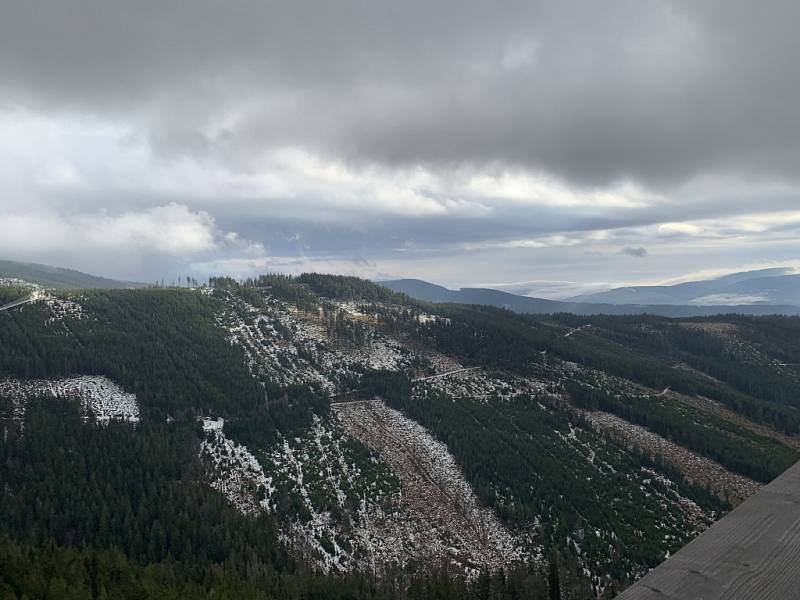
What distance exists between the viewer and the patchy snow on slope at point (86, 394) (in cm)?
11056

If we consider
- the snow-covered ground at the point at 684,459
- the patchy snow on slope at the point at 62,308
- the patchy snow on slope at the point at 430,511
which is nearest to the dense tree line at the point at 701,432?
the snow-covered ground at the point at 684,459

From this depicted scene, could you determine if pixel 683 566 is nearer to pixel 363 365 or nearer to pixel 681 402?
pixel 363 365

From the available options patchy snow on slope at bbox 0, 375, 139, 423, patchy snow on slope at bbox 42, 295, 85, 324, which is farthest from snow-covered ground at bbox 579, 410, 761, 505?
patchy snow on slope at bbox 42, 295, 85, 324

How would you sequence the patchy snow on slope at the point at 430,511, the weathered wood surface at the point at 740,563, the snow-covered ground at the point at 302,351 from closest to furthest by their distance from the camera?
the weathered wood surface at the point at 740,563 → the patchy snow on slope at the point at 430,511 → the snow-covered ground at the point at 302,351

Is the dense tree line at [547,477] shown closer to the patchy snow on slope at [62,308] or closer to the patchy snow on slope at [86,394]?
the patchy snow on slope at [86,394]

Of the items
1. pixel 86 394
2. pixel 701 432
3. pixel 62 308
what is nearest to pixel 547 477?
pixel 701 432

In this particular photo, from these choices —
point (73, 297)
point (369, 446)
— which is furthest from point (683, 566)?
point (73, 297)

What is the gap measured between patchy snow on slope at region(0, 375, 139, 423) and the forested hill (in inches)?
33.1

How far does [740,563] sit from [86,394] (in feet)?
482

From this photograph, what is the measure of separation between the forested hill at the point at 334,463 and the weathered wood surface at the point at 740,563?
46.4 metres

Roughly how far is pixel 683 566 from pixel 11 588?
167ft

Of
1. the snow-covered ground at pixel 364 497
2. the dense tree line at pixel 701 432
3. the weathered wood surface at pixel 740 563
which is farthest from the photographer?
the dense tree line at pixel 701 432

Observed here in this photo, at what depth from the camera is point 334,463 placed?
100812 mm

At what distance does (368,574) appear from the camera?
65.9 m
